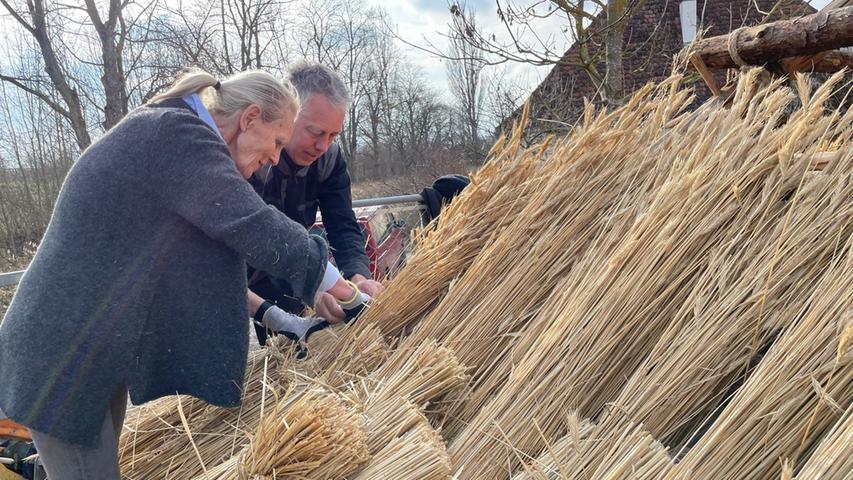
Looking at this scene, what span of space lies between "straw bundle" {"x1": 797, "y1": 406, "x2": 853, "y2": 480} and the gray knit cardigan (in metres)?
0.97

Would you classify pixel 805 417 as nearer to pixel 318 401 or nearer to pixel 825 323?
pixel 825 323

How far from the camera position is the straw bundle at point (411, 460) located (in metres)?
1.11

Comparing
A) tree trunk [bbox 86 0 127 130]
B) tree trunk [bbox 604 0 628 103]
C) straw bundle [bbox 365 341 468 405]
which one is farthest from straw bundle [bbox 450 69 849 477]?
tree trunk [bbox 86 0 127 130]

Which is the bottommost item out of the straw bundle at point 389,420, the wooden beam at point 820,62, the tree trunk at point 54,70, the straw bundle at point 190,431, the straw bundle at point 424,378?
the straw bundle at point 190,431

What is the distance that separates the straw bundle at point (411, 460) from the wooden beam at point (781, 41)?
4.59ft

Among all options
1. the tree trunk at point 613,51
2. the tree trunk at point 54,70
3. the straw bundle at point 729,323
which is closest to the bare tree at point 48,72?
the tree trunk at point 54,70

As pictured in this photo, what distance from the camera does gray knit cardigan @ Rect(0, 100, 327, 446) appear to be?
1171mm

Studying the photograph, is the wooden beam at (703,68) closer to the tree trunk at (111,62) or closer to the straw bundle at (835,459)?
the straw bundle at (835,459)

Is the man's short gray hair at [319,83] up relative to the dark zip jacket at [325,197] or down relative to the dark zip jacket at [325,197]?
up

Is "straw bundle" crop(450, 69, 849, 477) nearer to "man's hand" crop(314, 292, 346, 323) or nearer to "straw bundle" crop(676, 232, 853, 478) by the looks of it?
"straw bundle" crop(676, 232, 853, 478)

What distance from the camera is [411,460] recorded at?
1124 mm

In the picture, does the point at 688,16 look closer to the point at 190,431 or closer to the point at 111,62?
the point at 190,431

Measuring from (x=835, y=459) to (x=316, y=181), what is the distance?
76.3 inches

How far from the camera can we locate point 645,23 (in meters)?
11.4
